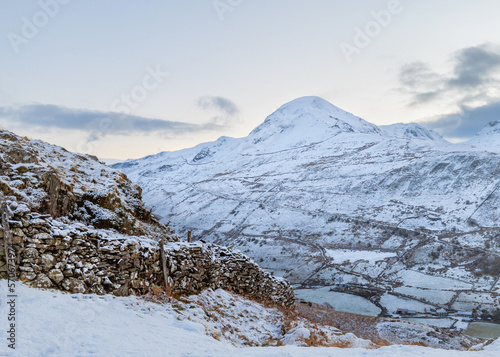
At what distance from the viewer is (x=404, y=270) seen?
2221 inches

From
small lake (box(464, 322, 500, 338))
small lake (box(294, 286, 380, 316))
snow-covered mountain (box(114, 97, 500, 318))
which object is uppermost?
snow-covered mountain (box(114, 97, 500, 318))

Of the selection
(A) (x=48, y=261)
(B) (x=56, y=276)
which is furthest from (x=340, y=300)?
(A) (x=48, y=261)

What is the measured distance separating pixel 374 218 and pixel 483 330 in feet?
160

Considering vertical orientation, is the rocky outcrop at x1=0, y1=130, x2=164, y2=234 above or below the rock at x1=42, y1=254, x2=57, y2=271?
above

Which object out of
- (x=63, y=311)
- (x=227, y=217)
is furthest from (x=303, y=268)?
(x=63, y=311)

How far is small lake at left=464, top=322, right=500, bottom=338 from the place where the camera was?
32.6 meters

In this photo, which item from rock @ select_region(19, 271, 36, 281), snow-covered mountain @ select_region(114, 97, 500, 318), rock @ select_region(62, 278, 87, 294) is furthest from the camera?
snow-covered mountain @ select_region(114, 97, 500, 318)

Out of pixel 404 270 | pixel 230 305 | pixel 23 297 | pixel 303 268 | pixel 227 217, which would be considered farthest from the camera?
pixel 227 217

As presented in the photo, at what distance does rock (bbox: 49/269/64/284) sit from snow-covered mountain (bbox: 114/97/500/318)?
43.7m

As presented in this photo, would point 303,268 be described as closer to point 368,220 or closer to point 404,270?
point 404,270

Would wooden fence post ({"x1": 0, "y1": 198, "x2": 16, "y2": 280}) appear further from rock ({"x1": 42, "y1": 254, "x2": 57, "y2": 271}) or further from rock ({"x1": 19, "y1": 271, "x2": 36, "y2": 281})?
rock ({"x1": 42, "y1": 254, "x2": 57, "y2": 271})

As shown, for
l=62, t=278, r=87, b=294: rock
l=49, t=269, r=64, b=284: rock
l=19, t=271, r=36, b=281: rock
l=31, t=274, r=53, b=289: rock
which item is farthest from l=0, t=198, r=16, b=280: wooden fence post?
l=62, t=278, r=87, b=294: rock

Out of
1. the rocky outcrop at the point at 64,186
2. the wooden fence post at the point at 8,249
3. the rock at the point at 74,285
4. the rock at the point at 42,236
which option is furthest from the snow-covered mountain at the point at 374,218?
the wooden fence post at the point at 8,249

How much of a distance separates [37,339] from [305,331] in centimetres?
861
